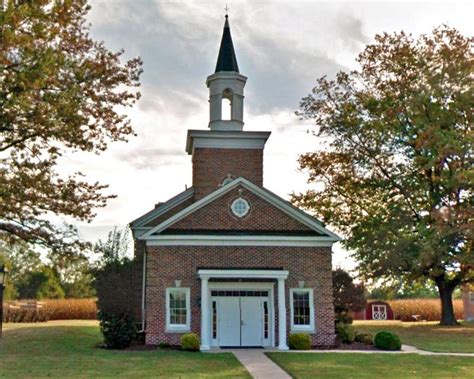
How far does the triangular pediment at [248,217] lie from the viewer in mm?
25188

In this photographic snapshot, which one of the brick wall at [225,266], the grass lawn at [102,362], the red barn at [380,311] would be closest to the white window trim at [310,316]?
the brick wall at [225,266]

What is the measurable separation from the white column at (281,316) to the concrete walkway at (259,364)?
101 cm

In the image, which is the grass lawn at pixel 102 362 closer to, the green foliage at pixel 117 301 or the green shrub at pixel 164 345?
the green foliage at pixel 117 301

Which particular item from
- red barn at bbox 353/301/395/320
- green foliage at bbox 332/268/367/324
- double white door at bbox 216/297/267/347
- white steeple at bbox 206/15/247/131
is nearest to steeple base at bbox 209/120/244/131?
white steeple at bbox 206/15/247/131

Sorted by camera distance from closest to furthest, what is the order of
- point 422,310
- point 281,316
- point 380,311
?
point 281,316, point 422,310, point 380,311

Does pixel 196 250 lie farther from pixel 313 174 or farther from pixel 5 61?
pixel 313 174

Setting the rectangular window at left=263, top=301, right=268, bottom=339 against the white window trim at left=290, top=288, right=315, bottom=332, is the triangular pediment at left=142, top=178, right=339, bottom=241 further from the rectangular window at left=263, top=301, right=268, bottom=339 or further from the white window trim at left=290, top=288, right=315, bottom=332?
the rectangular window at left=263, top=301, right=268, bottom=339

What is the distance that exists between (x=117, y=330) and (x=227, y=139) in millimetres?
11793

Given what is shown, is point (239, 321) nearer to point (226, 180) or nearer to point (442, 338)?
point (226, 180)

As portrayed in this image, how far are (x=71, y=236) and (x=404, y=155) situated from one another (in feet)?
65.3

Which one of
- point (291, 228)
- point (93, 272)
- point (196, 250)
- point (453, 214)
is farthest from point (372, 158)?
point (93, 272)

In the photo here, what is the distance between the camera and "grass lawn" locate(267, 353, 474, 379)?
15.9 metres

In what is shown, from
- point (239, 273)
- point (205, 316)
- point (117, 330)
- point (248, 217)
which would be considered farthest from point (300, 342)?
point (117, 330)

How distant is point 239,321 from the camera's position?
971 inches
